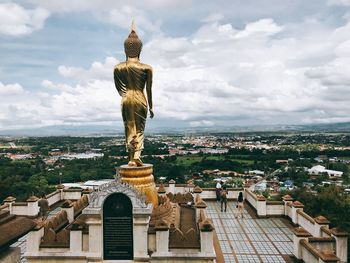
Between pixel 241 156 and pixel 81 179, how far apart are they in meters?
63.6

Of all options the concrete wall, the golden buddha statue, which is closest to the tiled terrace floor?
the golden buddha statue

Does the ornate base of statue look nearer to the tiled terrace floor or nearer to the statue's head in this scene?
the tiled terrace floor

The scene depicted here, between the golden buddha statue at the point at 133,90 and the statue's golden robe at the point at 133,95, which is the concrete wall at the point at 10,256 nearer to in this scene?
the golden buddha statue at the point at 133,90

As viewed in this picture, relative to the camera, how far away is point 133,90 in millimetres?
14461

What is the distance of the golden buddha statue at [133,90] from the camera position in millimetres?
14172

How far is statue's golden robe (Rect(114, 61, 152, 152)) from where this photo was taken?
1418 cm

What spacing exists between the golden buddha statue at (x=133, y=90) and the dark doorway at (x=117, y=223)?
2.57 m

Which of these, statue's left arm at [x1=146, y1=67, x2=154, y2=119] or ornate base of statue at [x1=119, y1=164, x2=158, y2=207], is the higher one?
statue's left arm at [x1=146, y1=67, x2=154, y2=119]

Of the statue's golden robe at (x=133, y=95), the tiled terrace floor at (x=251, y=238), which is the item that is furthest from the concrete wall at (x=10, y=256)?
the statue's golden robe at (x=133, y=95)

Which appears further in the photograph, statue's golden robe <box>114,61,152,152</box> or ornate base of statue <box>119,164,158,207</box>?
statue's golden robe <box>114,61,152,152</box>

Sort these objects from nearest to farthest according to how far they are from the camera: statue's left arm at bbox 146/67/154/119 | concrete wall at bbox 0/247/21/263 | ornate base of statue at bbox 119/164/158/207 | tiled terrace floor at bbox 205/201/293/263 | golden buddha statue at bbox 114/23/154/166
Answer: concrete wall at bbox 0/247/21/263, tiled terrace floor at bbox 205/201/293/263, ornate base of statue at bbox 119/164/158/207, golden buddha statue at bbox 114/23/154/166, statue's left arm at bbox 146/67/154/119

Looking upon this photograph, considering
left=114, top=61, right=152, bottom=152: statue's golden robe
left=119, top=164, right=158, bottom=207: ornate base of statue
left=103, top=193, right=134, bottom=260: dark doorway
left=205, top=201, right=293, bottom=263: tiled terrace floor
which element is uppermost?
left=114, top=61, right=152, bottom=152: statue's golden robe

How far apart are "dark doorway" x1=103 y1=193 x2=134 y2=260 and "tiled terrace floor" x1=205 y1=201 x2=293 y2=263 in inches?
140

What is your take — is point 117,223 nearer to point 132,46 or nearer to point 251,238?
point 251,238
